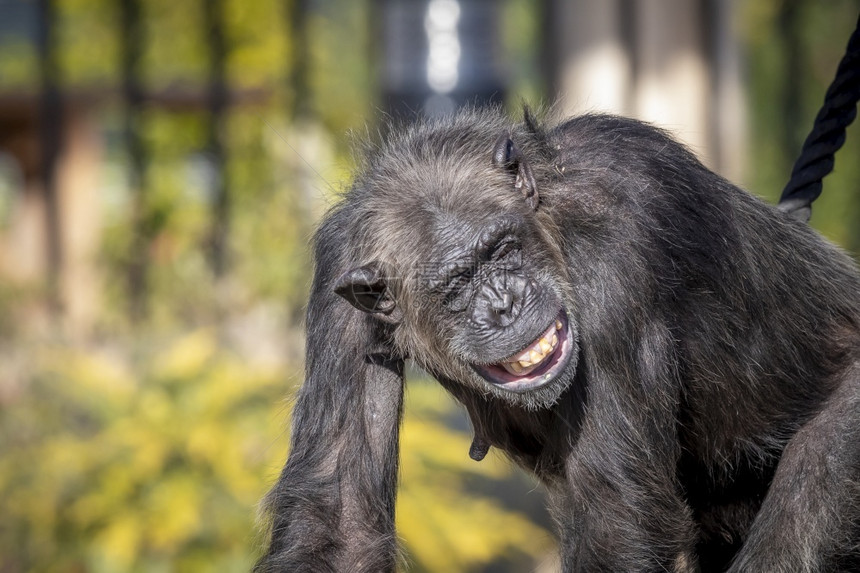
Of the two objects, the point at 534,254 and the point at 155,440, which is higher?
the point at 534,254

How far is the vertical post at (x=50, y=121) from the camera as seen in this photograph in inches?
363

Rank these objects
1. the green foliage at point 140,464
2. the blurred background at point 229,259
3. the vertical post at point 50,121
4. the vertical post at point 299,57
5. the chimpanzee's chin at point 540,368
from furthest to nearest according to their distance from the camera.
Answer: the vertical post at point 50,121 < the vertical post at point 299,57 < the green foliage at point 140,464 < the blurred background at point 229,259 < the chimpanzee's chin at point 540,368

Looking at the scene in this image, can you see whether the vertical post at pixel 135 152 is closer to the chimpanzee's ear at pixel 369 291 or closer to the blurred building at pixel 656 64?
the blurred building at pixel 656 64

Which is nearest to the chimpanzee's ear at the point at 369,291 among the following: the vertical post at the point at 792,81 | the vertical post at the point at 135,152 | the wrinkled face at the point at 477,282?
the wrinkled face at the point at 477,282

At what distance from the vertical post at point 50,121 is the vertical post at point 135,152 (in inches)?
25.2

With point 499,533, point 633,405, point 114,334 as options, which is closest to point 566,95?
point 499,533

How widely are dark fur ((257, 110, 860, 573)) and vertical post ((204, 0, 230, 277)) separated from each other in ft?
18.3

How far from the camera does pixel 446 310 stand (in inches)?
125

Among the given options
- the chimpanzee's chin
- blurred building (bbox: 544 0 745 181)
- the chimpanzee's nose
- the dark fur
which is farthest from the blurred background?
the chimpanzee's chin

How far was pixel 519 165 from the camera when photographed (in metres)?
3.18

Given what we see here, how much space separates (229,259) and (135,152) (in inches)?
46.8

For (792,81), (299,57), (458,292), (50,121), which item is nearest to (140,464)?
(299,57)

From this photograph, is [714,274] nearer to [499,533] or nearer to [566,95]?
[566,95]

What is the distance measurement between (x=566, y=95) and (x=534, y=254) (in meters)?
3.25
